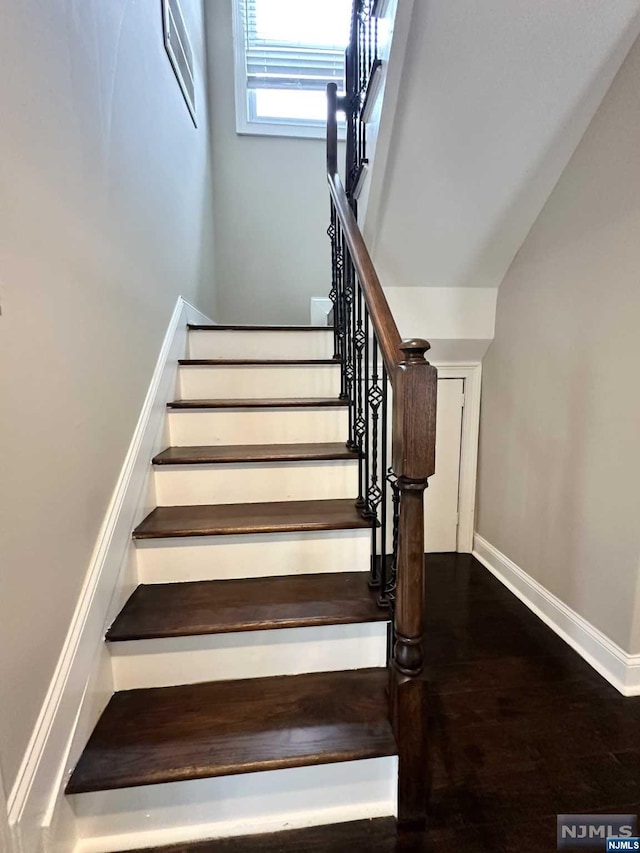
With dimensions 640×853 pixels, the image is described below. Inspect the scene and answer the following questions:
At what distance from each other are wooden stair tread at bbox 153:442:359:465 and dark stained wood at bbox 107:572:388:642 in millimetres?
448

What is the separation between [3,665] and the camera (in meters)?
0.79

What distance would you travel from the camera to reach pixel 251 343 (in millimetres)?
2309

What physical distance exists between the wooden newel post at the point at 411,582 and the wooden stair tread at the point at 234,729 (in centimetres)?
8

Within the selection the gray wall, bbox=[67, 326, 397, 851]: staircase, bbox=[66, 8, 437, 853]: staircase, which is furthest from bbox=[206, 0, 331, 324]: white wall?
Result: bbox=[67, 326, 397, 851]: staircase

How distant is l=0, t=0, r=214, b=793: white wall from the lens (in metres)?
0.84

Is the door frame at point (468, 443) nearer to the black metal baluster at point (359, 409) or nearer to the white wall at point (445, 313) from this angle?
the white wall at point (445, 313)

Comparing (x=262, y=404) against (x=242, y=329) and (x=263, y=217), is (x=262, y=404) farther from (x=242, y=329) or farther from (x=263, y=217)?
(x=263, y=217)

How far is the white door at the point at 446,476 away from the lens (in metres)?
2.64

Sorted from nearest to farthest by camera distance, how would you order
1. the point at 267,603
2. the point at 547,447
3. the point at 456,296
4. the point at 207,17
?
1. the point at 267,603
2. the point at 547,447
3. the point at 456,296
4. the point at 207,17

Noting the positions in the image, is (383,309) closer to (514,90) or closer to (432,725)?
(514,90)

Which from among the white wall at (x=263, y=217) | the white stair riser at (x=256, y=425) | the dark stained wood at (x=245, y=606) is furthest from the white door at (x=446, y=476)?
the white wall at (x=263, y=217)

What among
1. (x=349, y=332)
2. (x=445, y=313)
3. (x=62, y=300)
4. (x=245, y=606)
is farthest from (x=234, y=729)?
(x=445, y=313)

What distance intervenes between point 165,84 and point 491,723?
303 cm

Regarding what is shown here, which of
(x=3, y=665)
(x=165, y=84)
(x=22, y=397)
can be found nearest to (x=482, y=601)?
(x=3, y=665)
